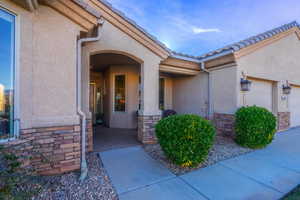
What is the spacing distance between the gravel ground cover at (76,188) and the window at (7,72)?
3.76ft

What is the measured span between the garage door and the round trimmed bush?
27.0ft

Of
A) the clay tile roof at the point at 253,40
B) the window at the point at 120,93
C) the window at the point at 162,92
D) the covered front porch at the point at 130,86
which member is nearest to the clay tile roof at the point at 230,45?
the clay tile roof at the point at 253,40

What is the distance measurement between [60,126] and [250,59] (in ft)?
24.5

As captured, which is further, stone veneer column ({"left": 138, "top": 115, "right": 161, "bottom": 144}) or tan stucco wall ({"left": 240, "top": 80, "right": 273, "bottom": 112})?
tan stucco wall ({"left": 240, "top": 80, "right": 273, "bottom": 112})

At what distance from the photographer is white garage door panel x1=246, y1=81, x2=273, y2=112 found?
6438mm

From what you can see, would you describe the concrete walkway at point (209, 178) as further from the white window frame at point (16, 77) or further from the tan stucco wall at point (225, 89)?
the tan stucco wall at point (225, 89)

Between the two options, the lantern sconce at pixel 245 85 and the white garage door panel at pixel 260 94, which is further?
the white garage door panel at pixel 260 94

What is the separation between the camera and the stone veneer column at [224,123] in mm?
5973

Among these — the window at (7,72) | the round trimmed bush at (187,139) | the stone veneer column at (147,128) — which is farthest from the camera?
the stone veneer column at (147,128)

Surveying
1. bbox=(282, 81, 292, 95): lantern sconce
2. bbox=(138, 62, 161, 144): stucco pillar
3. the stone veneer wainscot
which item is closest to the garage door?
bbox=(282, 81, 292, 95): lantern sconce

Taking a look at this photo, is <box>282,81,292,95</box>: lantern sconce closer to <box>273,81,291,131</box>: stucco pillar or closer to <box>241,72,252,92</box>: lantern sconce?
<box>273,81,291,131</box>: stucco pillar

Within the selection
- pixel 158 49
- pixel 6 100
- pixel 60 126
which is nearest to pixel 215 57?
pixel 158 49

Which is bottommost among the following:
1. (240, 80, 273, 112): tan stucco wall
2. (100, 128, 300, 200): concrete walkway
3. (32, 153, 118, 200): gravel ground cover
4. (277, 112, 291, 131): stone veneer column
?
(100, 128, 300, 200): concrete walkway

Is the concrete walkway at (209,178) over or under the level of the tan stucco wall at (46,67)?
under
